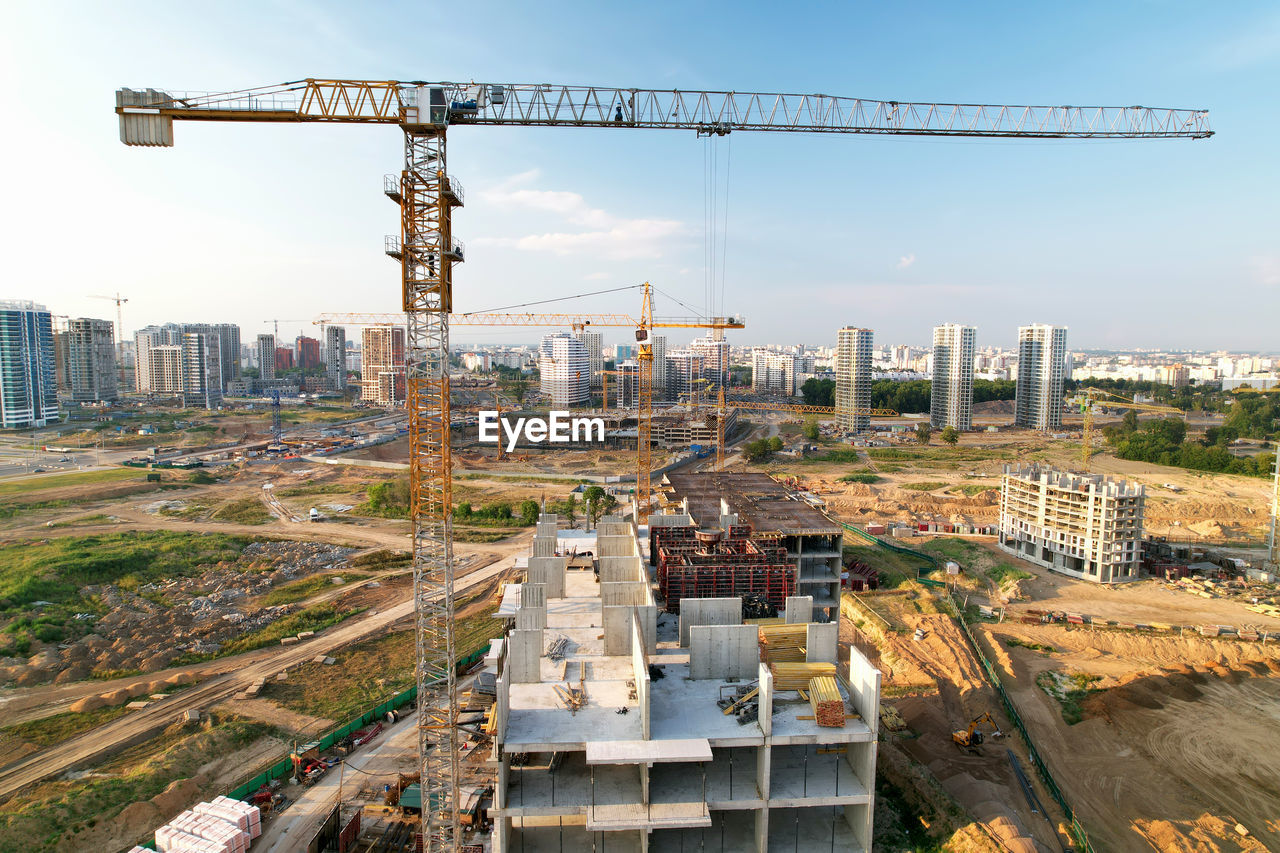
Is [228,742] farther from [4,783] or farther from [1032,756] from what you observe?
[1032,756]

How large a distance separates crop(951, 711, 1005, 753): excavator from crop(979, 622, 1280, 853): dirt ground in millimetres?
1194

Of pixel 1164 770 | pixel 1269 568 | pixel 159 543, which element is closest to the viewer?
pixel 1164 770

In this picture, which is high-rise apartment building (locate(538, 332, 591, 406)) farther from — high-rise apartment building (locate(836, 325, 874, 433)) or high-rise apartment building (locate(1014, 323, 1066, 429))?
high-rise apartment building (locate(1014, 323, 1066, 429))

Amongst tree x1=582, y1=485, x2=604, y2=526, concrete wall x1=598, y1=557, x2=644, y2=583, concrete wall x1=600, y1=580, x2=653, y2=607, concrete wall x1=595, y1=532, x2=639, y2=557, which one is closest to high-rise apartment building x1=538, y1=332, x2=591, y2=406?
tree x1=582, y1=485, x2=604, y2=526

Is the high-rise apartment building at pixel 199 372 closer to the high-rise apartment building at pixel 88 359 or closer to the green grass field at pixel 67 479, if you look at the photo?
the high-rise apartment building at pixel 88 359

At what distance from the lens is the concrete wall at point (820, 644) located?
14703mm

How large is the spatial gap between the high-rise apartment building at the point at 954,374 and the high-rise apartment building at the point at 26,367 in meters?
106

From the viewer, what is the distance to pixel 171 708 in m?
19.6

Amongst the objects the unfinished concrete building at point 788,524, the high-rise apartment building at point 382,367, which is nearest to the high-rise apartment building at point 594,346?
the high-rise apartment building at point 382,367

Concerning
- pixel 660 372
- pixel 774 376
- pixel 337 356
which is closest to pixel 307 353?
pixel 337 356

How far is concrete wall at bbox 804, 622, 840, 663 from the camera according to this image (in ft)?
48.2

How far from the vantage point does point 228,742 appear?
1766 cm

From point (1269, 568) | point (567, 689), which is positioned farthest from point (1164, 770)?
point (1269, 568)

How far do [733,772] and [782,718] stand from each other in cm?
149
